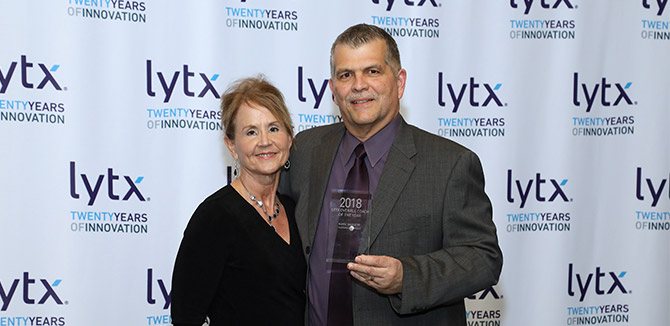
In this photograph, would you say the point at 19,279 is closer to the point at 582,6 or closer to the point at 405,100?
the point at 405,100

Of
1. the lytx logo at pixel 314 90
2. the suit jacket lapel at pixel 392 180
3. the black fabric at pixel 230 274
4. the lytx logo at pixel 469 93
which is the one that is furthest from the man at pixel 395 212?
the lytx logo at pixel 469 93

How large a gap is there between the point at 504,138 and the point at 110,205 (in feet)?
7.76

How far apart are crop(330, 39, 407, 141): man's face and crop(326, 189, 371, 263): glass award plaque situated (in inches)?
15.4

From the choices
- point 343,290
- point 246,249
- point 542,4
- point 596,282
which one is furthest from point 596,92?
point 246,249

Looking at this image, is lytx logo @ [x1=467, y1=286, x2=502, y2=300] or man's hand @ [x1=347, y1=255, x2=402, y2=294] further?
lytx logo @ [x1=467, y1=286, x2=502, y2=300]

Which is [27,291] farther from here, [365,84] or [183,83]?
[365,84]

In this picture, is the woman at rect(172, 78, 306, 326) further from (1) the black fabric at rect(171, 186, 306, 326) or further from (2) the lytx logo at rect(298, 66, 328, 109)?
(2) the lytx logo at rect(298, 66, 328, 109)

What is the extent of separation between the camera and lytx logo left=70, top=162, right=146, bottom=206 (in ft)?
10.5

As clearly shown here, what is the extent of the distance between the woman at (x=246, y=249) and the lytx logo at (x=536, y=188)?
190 cm

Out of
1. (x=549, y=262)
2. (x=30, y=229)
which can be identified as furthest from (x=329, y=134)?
(x=549, y=262)

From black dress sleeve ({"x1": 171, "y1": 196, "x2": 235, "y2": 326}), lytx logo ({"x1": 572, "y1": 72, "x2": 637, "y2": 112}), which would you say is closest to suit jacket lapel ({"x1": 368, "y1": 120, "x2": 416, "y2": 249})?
black dress sleeve ({"x1": 171, "y1": 196, "x2": 235, "y2": 326})

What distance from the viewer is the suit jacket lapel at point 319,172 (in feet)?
7.30

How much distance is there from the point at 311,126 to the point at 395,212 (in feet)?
4.82

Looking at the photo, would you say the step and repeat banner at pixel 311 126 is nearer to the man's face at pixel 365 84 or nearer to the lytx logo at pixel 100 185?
the lytx logo at pixel 100 185
